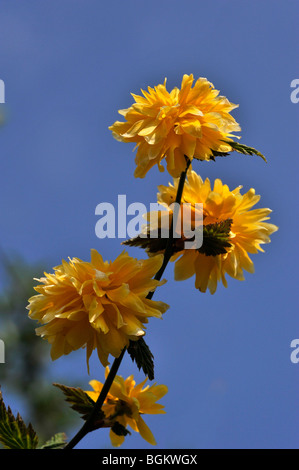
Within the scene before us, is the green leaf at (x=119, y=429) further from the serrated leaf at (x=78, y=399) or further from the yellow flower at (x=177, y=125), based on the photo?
the yellow flower at (x=177, y=125)

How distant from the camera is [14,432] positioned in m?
0.99

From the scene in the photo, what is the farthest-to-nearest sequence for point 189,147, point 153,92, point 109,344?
point 153,92 < point 189,147 < point 109,344

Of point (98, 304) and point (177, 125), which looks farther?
point (177, 125)

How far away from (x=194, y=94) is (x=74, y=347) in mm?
603

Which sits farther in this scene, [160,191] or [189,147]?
[160,191]

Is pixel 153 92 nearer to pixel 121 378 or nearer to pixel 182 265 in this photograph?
pixel 182 265

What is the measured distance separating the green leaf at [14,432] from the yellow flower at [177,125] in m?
0.56

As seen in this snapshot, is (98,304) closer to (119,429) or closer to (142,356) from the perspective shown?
(142,356)

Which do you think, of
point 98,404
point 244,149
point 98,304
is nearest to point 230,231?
point 244,149

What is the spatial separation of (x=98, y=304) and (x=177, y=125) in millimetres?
421

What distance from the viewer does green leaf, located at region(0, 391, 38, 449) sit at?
979 millimetres

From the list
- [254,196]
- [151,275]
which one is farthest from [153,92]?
[151,275]

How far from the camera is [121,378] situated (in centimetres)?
121

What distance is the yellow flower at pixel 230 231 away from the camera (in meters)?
1.16
